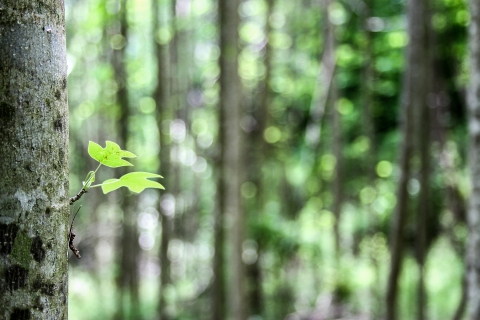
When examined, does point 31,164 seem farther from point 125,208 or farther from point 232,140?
point 125,208

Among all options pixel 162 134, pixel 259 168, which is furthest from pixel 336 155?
pixel 162 134

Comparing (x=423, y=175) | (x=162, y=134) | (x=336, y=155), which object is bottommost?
(x=423, y=175)

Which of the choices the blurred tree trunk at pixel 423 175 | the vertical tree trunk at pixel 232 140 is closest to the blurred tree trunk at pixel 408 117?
the blurred tree trunk at pixel 423 175

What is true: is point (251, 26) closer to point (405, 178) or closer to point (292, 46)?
→ point (292, 46)

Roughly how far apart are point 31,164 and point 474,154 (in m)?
3.26

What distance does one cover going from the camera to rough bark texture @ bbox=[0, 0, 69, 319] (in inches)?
35.9

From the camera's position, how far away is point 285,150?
10.7 m

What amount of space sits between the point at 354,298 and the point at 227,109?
5221 mm

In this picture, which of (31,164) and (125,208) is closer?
(31,164)

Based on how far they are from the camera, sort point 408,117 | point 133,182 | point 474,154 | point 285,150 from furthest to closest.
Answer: point 285,150, point 408,117, point 474,154, point 133,182

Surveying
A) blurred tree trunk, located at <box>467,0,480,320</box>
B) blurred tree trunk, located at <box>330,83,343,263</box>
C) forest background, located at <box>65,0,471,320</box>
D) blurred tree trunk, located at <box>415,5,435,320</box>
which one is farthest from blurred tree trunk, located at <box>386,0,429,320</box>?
blurred tree trunk, located at <box>330,83,343,263</box>

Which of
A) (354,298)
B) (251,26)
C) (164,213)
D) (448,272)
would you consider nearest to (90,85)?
(251,26)

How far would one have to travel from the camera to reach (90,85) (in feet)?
43.4

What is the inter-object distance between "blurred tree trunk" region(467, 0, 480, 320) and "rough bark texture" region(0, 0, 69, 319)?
3.11 m
